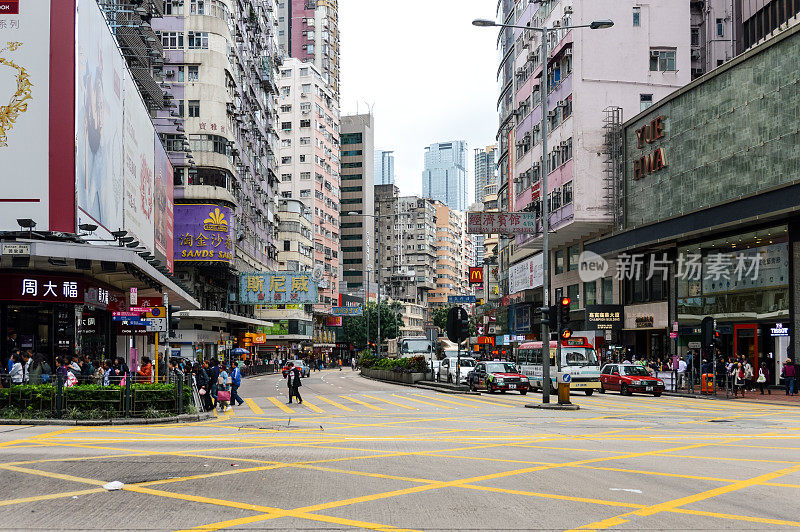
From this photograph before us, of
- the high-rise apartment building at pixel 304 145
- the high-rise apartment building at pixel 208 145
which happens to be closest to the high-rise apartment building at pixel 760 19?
the high-rise apartment building at pixel 208 145

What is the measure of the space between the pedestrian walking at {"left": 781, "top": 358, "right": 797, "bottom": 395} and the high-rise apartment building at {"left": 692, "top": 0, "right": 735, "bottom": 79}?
31.5 meters

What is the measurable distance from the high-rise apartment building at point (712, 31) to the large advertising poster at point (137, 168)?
130ft

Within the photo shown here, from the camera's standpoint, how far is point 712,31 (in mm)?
61781

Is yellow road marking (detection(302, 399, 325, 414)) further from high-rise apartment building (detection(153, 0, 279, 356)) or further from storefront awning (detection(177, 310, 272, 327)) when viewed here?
storefront awning (detection(177, 310, 272, 327))

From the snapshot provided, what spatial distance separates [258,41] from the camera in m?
90.1

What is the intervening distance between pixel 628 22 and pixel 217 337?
139ft

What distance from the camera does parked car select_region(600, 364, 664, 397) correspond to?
119 feet

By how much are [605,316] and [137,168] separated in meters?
31.0

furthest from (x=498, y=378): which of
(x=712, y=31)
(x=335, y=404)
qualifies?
(x=712, y=31)

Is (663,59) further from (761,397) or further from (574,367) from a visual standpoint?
(761,397)

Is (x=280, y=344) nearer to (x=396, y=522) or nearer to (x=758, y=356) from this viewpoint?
(x=758, y=356)

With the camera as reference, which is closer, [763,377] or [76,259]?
[76,259]

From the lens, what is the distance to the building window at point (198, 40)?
68438mm

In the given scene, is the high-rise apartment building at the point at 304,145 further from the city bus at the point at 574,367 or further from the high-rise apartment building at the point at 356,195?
the city bus at the point at 574,367
